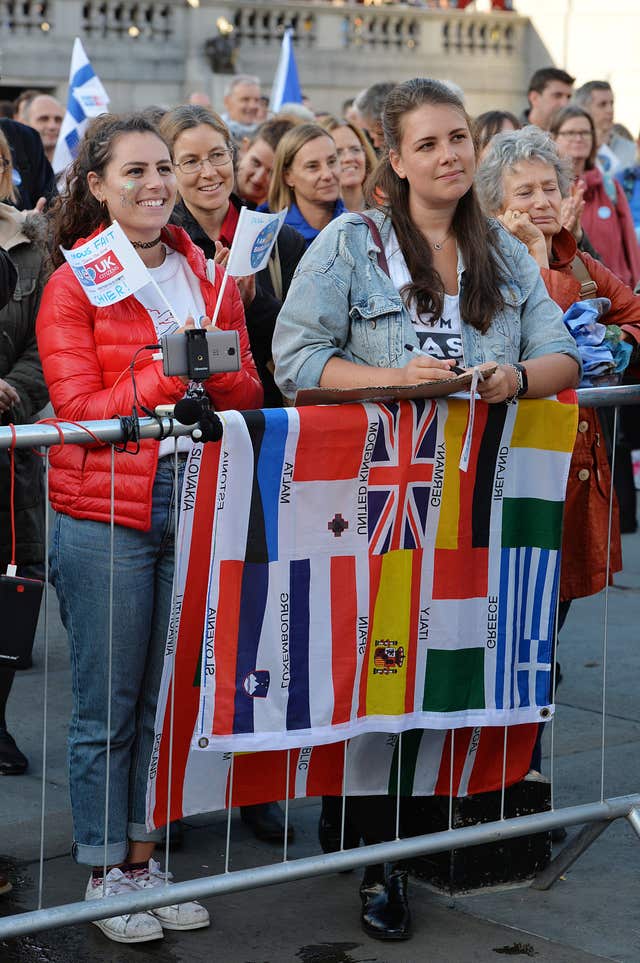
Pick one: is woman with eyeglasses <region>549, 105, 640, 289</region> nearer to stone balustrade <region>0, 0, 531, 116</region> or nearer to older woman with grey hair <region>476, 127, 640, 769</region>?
older woman with grey hair <region>476, 127, 640, 769</region>

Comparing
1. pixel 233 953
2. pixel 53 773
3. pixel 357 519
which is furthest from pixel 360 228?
pixel 53 773

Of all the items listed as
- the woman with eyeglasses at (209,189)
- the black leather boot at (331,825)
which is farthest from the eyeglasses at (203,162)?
the black leather boot at (331,825)

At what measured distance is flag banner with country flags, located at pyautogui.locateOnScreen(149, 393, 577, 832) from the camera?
3707mm

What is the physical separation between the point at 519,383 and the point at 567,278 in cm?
107

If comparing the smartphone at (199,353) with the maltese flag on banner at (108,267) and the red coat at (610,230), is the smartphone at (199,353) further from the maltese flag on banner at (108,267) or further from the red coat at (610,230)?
the red coat at (610,230)

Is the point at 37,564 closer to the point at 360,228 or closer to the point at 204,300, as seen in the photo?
the point at 204,300

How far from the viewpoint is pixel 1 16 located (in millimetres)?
28484

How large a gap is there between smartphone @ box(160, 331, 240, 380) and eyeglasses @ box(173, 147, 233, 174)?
1.81 m

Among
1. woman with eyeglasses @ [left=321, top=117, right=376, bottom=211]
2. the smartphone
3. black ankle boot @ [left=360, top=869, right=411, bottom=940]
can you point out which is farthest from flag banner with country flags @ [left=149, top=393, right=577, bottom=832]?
woman with eyeglasses @ [left=321, top=117, right=376, bottom=211]

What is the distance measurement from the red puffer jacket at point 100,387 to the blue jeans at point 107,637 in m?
0.07

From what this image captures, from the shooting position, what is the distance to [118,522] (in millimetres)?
3910

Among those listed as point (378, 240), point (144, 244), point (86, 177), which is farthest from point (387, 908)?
point (86, 177)

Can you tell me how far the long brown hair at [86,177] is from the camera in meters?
4.19

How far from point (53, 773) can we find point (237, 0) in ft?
87.0
